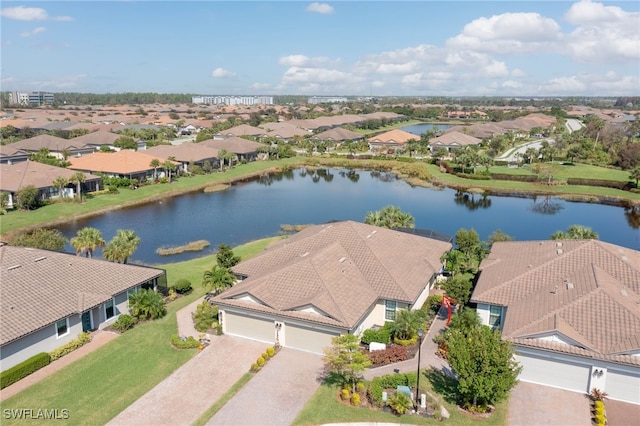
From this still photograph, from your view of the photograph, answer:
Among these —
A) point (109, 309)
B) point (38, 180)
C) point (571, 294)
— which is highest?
point (38, 180)

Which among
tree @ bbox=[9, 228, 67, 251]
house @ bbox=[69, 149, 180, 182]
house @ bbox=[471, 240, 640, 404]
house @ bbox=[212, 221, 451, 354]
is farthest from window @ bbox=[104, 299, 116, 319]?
house @ bbox=[69, 149, 180, 182]

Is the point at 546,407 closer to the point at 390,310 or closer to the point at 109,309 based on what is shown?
the point at 390,310

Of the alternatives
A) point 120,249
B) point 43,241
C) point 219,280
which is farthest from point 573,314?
point 43,241

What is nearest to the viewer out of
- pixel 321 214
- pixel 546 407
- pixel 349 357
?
pixel 546 407

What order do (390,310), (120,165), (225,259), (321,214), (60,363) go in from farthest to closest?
(120,165)
(321,214)
(225,259)
(390,310)
(60,363)

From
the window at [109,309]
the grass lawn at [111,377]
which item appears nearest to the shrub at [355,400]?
the grass lawn at [111,377]

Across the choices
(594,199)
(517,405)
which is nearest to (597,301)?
(517,405)

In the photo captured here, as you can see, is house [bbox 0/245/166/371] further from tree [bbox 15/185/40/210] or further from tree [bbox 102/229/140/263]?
tree [bbox 15/185/40/210]
